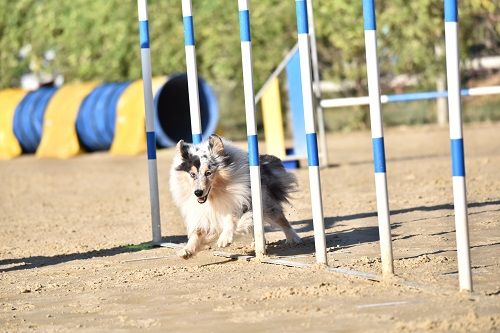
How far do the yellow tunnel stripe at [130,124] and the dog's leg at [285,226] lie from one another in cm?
1303

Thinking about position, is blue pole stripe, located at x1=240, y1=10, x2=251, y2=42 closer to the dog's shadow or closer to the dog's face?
the dog's face

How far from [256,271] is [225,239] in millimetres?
727

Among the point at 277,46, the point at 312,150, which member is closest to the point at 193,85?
the point at 312,150

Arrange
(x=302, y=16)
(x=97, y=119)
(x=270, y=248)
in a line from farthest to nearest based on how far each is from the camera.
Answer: (x=97, y=119) → (x=270, y=248) → (x=302, y=16)

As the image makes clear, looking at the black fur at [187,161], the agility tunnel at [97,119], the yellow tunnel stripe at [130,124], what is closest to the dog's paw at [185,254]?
the black fur at [187,161]

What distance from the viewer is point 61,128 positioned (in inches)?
898

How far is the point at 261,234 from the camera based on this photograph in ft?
25.0

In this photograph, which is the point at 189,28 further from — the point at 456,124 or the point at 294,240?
the point at 456,124

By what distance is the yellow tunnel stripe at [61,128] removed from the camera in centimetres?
2261

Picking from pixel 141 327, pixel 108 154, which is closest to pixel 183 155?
pixel 141 327

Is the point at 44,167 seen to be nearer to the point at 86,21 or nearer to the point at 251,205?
the point at 86,21

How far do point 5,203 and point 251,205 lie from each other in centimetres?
649

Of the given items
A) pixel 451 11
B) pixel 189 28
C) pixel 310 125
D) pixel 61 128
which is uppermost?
pixel 189 28

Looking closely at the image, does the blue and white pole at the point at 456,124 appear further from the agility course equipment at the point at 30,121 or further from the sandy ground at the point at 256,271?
the agility course equipment at the point at 30,121
